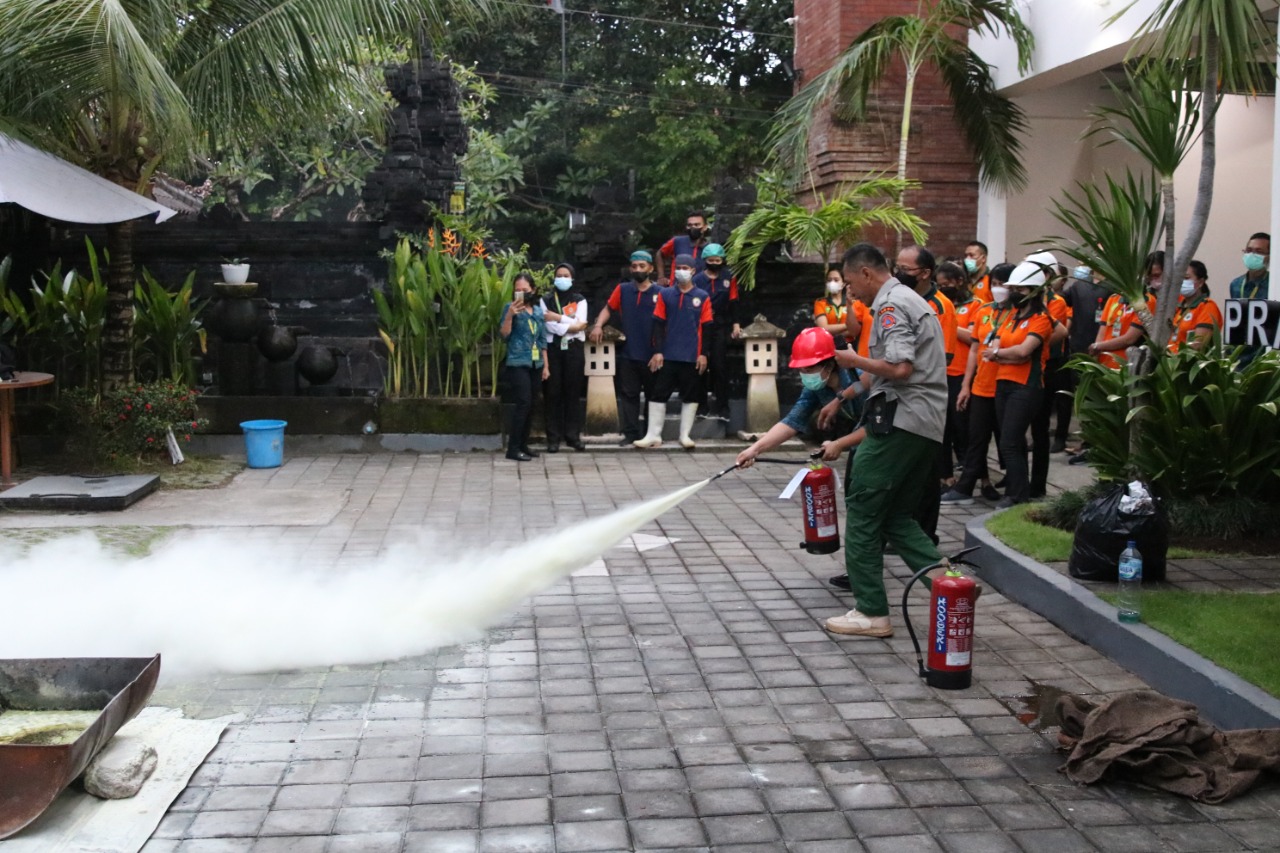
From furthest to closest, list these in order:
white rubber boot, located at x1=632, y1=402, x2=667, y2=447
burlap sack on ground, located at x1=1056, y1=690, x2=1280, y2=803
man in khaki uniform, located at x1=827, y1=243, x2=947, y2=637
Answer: white rubber boot, located at x1=632, y1=402, x2=667, y2=447 < man in khaki uniform, located at x1=827, y1=243, x2=947, y2=637 < burlap sack on ground, located at x1=1056, y1=690, x2=1280, y2=803

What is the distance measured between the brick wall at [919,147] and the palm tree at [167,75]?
7.69 meters

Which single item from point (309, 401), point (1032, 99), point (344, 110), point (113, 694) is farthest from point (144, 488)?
point (1032, 99)

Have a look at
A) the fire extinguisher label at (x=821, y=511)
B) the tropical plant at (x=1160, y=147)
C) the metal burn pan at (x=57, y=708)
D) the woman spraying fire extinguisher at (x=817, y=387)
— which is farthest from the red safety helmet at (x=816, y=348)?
the metal burn pan at (x=57, y=708)

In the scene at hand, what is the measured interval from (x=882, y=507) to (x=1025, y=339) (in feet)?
12.3

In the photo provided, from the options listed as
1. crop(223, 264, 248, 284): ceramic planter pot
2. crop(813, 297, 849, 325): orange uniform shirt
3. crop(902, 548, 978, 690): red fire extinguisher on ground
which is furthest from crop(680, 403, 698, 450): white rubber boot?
crop(902, 548, 978, 690): red fire extinguisher on ground

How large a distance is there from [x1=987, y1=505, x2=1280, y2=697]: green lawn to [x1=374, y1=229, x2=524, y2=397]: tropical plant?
7.22 metres

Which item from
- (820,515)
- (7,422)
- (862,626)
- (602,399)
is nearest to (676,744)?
(862,626)

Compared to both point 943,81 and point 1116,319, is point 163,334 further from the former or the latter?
point 943,81

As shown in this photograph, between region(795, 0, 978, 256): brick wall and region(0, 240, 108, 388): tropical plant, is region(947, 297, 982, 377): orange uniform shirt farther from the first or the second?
region(0, 240, 108, 388): tropical plant

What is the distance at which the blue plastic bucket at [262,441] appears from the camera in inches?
498

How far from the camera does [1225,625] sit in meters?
6.46

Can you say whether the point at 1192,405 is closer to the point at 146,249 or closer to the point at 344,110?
the point at 344,110

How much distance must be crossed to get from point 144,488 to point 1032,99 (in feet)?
41.8

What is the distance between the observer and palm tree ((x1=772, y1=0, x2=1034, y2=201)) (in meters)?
15.9
